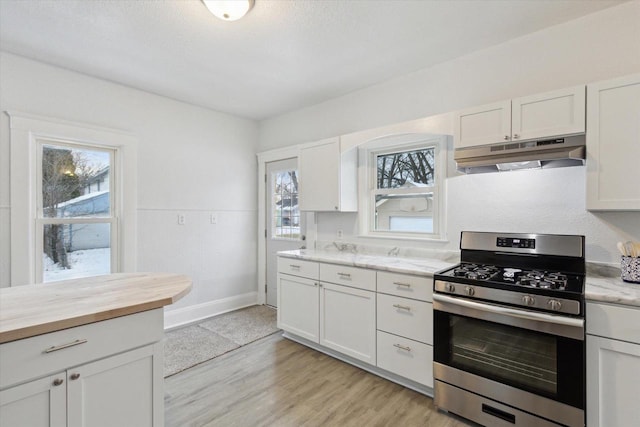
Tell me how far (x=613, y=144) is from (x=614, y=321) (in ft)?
3.36

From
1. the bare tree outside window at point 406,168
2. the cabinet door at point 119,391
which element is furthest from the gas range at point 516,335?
the cabinet door at point 119,391

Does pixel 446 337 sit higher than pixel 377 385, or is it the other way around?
pixel 446 337

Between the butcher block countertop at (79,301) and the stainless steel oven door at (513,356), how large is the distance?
5.55ft

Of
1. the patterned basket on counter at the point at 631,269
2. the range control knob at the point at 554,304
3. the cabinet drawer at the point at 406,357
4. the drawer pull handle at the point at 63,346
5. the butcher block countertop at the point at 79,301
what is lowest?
the cabinet drawer at the point at 406,357

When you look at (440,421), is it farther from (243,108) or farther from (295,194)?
(243,108)

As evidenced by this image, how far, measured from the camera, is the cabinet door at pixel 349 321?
2.54 metres

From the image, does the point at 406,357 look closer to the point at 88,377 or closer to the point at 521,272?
the point at 521,272

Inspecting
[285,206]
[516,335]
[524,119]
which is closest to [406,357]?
[516,335]

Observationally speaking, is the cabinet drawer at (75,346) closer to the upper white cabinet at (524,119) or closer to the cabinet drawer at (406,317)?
the cabinet drawer at (406,317)

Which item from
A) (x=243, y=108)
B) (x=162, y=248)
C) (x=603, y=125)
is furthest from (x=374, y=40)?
(x=162, y=248)

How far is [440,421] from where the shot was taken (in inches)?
78.9

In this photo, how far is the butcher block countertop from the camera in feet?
3.93

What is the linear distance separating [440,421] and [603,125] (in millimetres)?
2089

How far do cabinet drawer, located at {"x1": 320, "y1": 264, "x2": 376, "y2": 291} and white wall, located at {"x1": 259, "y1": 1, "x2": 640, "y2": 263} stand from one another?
2.16 ft
